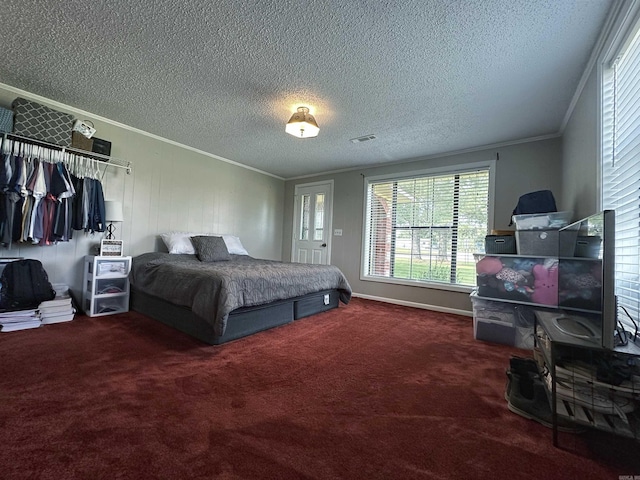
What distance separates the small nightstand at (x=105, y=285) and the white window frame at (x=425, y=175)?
348 centimetres

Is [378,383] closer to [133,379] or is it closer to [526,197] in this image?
[133,379]

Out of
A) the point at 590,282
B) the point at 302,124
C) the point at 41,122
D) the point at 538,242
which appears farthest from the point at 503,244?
the point at 41,122

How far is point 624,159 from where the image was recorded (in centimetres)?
165

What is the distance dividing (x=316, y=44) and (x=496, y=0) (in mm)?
1125

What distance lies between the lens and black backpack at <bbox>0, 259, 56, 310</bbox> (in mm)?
2639

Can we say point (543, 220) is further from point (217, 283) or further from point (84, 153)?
point (84, 153)

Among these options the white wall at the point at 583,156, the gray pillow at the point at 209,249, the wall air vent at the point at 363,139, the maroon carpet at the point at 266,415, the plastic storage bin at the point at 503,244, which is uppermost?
the wall air vent at the point at 363,139

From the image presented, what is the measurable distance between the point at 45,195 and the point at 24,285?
2.96 ft

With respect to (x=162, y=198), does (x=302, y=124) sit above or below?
above

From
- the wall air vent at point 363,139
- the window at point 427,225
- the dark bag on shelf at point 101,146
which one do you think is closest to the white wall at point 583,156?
the window at point 427,225

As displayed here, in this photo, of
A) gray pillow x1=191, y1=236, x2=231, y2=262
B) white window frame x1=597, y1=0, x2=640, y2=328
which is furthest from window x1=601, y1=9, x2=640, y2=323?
gray pillow x1=191, y1=236, x2=231, y2=262

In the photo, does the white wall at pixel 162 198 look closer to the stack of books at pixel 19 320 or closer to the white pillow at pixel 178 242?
the white pillow at pixel 178 242

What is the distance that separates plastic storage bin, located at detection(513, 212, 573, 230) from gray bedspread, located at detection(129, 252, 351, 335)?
2.19m

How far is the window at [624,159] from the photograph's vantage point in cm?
149
